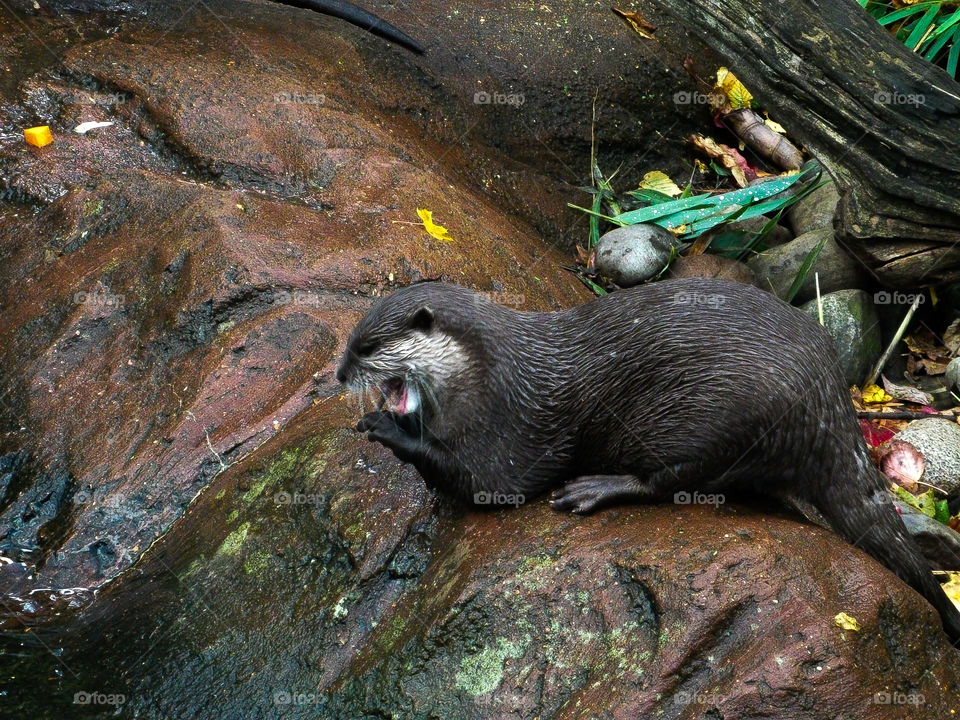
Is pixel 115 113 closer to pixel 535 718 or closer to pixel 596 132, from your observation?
pixel 596 132

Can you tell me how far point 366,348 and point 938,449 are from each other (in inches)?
105

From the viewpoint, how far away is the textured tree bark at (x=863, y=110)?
13.3 ft

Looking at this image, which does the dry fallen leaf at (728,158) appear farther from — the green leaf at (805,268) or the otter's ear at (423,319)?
the otter's ear at (423,319)

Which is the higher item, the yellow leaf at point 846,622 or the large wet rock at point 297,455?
the yellow leaf at point 846,622

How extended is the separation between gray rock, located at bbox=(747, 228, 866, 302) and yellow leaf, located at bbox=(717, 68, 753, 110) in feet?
4.53

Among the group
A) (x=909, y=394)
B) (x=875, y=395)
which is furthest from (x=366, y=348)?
(x=909, y=394)

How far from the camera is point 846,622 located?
2287 mm

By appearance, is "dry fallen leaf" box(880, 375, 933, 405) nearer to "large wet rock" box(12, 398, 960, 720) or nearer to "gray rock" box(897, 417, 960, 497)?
"gray rock" box(897, 417, 960, 497)

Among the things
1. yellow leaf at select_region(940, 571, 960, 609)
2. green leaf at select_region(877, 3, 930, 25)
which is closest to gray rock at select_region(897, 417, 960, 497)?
yellow leaf at select_region(940, 571, 960, 609)

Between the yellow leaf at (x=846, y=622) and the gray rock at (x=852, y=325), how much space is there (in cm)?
277

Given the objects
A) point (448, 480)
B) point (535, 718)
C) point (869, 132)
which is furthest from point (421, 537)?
point (869, 132)

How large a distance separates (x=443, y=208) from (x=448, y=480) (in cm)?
188

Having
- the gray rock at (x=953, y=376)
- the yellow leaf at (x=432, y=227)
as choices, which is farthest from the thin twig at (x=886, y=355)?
the yellow leaf at (x=432, y=227)

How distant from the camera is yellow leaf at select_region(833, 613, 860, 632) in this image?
2275 mm
